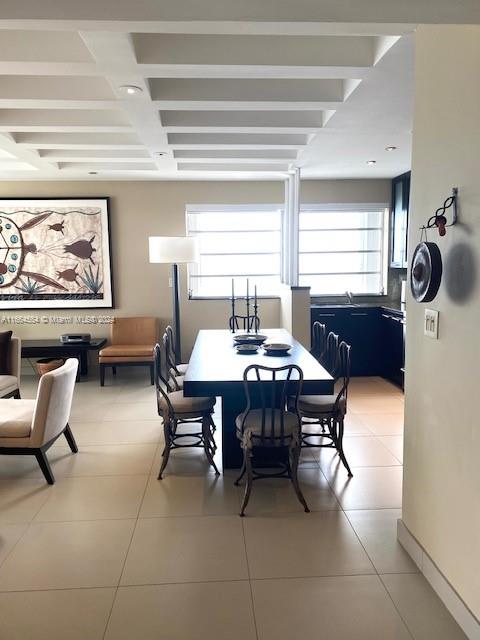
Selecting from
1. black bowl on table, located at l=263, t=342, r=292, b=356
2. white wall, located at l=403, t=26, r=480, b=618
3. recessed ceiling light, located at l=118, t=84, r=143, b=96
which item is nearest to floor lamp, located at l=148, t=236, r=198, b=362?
black bowl on table, located at l=263, t=342, r=292, b=356

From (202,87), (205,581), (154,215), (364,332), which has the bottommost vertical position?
(205,581)

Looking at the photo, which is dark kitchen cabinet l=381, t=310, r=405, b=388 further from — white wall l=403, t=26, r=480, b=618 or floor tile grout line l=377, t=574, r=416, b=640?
floor tile grout line l=377, t=574, r=416, b=640

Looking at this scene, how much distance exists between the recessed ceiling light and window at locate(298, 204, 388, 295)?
3661mm

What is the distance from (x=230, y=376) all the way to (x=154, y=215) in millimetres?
3699

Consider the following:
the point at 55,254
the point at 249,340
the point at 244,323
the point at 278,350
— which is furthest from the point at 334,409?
the point at 55,254

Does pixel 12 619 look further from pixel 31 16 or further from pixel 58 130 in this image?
pixel 58 130

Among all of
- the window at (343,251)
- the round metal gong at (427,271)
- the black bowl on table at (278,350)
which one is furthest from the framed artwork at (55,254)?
the round metal gong at (427,271)

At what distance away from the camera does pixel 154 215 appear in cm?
600

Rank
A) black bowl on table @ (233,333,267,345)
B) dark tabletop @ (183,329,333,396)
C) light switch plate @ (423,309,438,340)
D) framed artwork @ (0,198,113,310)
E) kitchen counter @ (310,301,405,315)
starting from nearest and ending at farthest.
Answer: light switch plate @ (423,309,438,340) → dark tabletop @ (183,329,333,396) → black bowl on table @ (233,333,267,345) → kitchen counter @ (310,301,405,315) → framed artwork @ (0,198,113,310)

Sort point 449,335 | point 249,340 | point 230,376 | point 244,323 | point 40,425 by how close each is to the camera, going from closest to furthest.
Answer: point 449,335 < point 230,376 < point 40,425 < point 249,340 < point 244,323

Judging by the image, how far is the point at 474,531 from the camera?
174 cm

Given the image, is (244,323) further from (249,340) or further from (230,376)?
(230,376)

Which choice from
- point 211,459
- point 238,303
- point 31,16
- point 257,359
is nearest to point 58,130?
point 31,16

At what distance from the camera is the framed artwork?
5.89 metres
